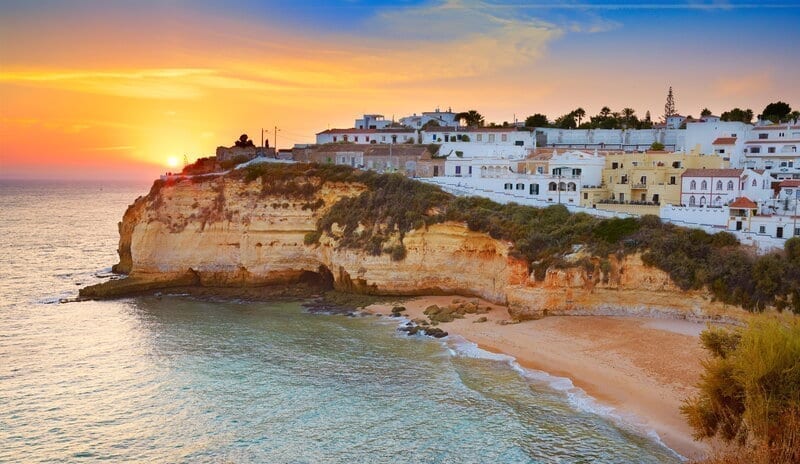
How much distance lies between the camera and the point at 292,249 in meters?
44.0

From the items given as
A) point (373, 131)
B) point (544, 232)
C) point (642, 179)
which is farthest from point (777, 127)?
point (373, 131)

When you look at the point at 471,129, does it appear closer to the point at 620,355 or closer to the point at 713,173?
the point at 713,173

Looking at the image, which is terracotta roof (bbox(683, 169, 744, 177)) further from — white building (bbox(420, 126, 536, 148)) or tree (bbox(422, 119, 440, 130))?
tree (bbox(422, 119, 440, 130))

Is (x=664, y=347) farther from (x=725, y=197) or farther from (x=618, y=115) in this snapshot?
(x=618, y=115)

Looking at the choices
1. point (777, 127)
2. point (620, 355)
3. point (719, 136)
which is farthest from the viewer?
point (719, 136)

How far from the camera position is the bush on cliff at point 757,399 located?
1421 cm

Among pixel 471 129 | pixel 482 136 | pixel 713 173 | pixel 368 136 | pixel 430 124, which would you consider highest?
pixel 430 124

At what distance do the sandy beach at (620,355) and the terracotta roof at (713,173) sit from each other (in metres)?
14.9

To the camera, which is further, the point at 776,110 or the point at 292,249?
the point at 776,110

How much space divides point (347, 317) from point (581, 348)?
13617 millimetres

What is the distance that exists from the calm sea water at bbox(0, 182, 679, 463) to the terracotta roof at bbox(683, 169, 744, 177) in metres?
22.3

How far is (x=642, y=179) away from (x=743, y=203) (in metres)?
10.3

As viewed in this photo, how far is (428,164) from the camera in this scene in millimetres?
55250

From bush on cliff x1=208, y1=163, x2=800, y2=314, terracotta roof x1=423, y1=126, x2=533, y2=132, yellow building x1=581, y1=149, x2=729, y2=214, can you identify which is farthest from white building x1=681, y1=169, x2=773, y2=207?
terracotta roof x1=423, y1=126, x2=533, y2=132
